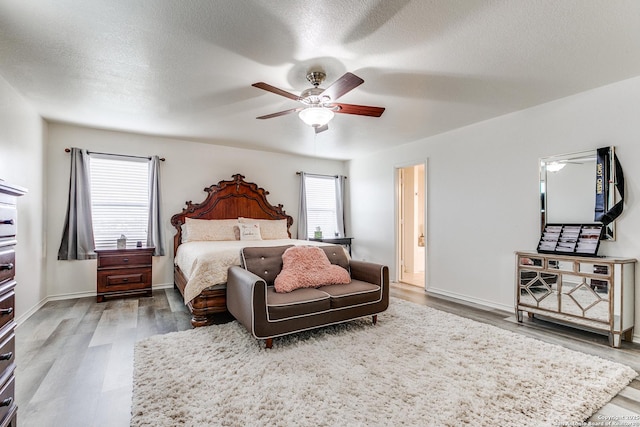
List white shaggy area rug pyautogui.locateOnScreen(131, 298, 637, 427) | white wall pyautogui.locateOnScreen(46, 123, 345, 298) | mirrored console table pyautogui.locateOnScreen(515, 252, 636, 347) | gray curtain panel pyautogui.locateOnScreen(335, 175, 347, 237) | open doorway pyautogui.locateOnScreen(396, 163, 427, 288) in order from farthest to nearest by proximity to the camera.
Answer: gray curtain panel pyautogui.locateOnScreen(335, 175, 347, 237)
open doorway pyautogui.locateOnScreen(396, 163, 427, 288)
white wall pyautogui.locateOnScreen(46, 123, 345, 298)
mirrored console table pyautogui.locateOnScreen(515, 252, 636, 347)
white shaggy area rug pyautogui.locateOnScreen(131, 298, 637, 427)

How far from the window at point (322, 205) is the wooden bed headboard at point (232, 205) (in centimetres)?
63

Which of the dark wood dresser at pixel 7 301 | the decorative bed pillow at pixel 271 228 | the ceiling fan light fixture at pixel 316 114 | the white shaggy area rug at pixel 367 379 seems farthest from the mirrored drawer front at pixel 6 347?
the decorative bed pillow at pixel 271 228

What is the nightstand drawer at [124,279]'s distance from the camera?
4.29 m

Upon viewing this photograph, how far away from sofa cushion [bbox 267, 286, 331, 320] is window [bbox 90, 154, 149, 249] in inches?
122

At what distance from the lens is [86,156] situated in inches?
177

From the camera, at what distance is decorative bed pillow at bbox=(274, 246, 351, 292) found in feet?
10.2

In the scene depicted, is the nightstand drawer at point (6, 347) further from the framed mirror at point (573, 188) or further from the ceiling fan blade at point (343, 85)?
the framed mirror at point (573, 188)

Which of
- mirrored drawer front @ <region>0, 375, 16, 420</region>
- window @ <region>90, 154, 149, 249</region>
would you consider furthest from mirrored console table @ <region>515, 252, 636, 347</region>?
window @ <region>90, 154, 149, 249</region>

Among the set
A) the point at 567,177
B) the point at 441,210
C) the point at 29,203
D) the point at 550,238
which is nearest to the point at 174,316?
the point at 29,203

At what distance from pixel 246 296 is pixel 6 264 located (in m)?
1.61

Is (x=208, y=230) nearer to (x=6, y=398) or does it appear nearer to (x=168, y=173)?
(x=168, y=173)

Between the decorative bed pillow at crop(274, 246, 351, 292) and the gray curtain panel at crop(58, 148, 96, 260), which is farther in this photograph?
the gray curtain panel at crop(58, 148, 96, 260)

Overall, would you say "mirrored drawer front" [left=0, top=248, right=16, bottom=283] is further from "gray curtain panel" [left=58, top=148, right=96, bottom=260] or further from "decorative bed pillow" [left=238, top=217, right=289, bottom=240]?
"decorative bed pillow" [left=238, top=217, right=289, bottom=240]

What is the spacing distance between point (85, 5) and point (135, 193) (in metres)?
3.45
